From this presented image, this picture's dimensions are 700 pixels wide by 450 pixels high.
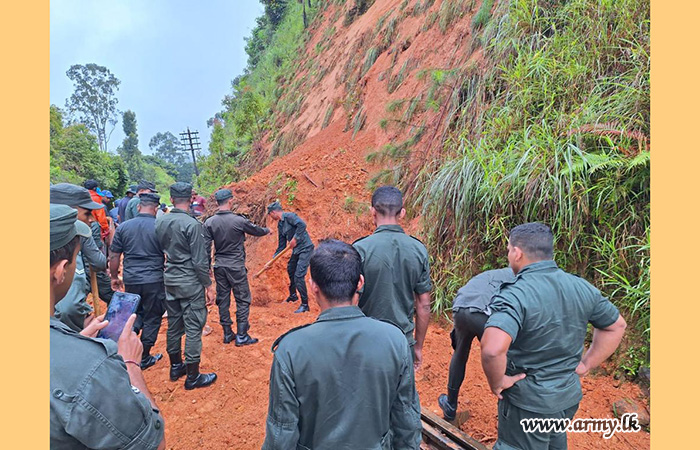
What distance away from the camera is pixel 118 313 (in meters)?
1.84

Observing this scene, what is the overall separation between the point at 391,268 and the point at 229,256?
8.76 feet

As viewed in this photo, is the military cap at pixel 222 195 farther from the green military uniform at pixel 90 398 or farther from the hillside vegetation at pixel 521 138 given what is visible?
the green military uniform at pixel 90 398

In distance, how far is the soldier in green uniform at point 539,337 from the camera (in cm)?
183

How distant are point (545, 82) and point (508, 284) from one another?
12.4 ft

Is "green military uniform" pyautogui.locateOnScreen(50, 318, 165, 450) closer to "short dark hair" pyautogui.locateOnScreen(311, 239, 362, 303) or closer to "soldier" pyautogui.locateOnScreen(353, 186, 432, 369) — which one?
"short dark hair" pyautogui.locateOnScreen(311, 239, 362, 303)

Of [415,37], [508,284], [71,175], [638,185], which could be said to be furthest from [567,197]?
[71,175]

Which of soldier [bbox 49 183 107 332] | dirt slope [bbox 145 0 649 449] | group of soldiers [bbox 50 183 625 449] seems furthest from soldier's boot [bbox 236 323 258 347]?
soldier [bbox 49 183 107 332]

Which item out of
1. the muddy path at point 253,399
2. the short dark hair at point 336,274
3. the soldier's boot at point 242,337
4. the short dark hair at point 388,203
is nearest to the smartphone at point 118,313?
the short dark hair at point 336,274

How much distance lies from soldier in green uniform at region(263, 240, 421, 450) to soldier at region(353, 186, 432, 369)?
968 mm

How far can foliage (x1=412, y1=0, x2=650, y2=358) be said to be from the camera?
3.40m

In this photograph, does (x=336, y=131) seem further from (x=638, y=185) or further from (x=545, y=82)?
(x=638, y=185)

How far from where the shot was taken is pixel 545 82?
180 inches

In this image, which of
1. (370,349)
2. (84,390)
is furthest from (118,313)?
(370,349)

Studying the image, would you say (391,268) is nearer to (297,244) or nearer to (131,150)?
(297,244)
